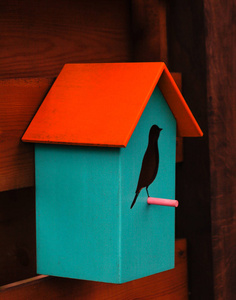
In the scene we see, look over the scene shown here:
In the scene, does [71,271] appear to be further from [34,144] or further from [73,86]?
[73,86]

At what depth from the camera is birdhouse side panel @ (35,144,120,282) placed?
1.18 m

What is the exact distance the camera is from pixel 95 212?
119 centimetres

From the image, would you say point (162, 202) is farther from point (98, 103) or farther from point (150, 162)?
point (98, 103)

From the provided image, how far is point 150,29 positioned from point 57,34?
277mm

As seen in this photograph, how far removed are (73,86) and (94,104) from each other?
3.4 inches

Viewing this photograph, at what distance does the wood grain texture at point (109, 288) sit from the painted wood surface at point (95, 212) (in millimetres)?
60

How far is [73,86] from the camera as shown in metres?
1.27

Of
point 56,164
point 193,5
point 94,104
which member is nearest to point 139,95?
point 94,104

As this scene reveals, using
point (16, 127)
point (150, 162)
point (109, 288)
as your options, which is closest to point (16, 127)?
point (16, 127)

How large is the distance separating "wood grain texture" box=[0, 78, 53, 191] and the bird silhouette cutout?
238 millimetres

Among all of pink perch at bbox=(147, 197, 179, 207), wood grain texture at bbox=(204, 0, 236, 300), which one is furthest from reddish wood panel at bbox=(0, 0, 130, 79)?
pink perch at bbox=(147, 197, 179, 207)

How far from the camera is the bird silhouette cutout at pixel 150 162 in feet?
4.06

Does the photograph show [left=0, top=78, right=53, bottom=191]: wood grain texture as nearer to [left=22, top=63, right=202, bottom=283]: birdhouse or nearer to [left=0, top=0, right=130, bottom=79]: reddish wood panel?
[left=22, top=63, right=202, bottom=283]: birdhouse

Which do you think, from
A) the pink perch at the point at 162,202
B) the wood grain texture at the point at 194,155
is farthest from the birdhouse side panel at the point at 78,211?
the wood grain texture at the point at 194,155
